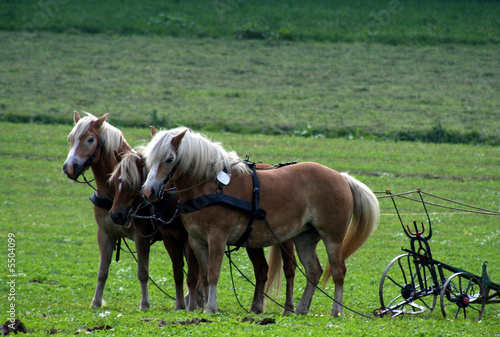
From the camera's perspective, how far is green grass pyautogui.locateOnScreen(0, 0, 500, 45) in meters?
41.5

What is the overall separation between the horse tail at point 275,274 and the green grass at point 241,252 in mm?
606

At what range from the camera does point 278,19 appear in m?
44.4

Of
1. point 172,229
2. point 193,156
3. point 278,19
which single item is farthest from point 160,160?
point 278,19

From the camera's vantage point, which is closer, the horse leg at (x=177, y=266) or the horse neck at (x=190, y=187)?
the horse neck at (x=190, y=187)

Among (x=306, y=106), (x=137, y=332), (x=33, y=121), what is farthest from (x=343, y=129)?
(x=137, y=332)

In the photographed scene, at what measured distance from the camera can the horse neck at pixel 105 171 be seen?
26.9ft

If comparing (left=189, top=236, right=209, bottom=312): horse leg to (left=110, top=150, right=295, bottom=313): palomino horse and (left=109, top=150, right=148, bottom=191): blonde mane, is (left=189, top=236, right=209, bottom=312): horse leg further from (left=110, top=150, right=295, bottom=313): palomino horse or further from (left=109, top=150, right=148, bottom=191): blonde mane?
(left=109, top=150, right=148, bottom=191): blonde mane

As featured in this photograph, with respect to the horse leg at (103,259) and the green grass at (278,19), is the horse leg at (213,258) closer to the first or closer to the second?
the horse leg at (103,259)

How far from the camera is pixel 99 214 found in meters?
8.52

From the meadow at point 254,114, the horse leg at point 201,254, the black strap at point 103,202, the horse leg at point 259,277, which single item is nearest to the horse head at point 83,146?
the black strap at point 103,202

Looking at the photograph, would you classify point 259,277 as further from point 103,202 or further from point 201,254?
point 103,202

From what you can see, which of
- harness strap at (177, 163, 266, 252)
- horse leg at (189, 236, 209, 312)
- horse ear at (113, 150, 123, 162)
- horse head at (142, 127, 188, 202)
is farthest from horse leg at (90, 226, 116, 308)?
horse head at (142, 127, 188, 202)

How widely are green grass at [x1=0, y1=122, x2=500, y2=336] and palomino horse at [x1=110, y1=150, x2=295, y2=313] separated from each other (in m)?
0.53

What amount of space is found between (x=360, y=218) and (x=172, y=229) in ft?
9.06
